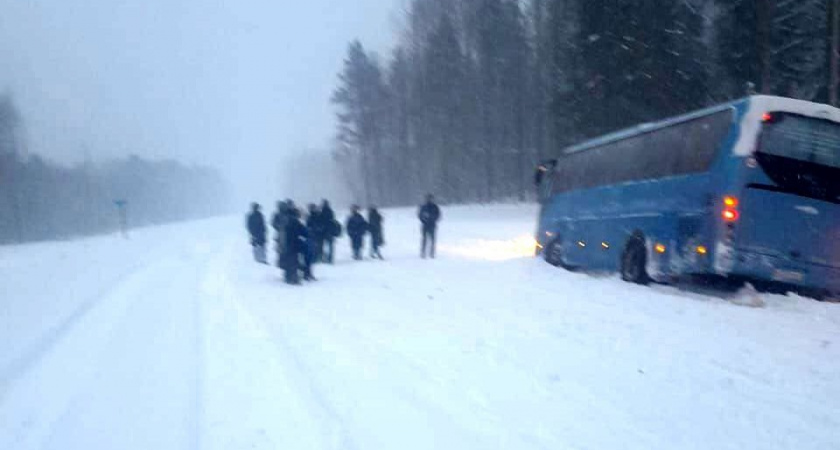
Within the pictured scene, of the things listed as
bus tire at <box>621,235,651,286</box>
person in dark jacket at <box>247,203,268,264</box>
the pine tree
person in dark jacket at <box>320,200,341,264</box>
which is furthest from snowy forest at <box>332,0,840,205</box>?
person in dark jacket at <box>247,203,268,264</box>

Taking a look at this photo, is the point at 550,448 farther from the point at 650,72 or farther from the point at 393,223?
the point at 393,223

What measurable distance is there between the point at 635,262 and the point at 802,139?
4.02 metres

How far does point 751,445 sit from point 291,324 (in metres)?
6.55

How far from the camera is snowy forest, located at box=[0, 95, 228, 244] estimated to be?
213ft

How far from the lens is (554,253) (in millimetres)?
18391

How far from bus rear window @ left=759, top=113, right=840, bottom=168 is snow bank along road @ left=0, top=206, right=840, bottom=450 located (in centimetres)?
243

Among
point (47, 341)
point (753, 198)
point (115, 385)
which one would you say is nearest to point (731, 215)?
point (753, 198)

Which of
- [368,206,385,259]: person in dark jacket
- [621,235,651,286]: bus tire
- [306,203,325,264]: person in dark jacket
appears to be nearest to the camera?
[621,235,651,286]: bus tire

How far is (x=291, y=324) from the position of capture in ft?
31.5

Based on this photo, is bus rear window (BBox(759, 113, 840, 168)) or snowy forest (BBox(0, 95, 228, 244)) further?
snowy forest (BBox(0, 95, 228, 244))

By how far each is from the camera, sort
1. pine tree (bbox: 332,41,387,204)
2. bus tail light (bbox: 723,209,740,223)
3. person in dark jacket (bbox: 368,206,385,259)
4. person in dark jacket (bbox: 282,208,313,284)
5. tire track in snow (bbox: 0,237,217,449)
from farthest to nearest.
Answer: pine tree (bbox: 332,41,387,204), person in dark jacket (bbox: 368,206,385,259), person in dark jacket (bbox: 282,208,313,284), bus tail light (bbox: 723,209,740,223), tire track in snow (bbox: 0,237,217,449)

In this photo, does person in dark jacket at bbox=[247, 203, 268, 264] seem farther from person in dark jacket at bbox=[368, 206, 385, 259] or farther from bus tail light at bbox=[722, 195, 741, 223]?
bus tail light at bbox=[722, 195, 741, 223]

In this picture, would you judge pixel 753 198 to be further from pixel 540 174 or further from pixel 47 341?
pixel 47 341

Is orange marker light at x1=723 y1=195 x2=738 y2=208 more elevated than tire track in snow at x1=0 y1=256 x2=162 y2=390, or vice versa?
orange marker light at x1=723 y1=195 x2=738 y2=208
